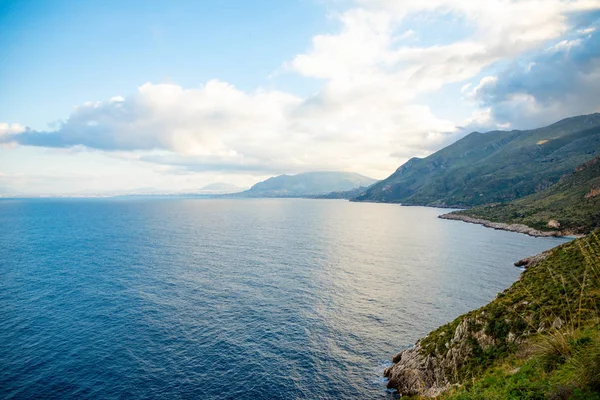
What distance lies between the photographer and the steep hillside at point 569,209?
14100 centimetres

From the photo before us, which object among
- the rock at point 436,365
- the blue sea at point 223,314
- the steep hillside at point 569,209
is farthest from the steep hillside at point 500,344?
the steep hillside at point 569,209

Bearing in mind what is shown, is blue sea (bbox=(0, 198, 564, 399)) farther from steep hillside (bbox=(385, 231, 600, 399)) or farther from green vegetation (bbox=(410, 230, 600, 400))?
green vegetation (bbox=(410, 230, 600, 400))

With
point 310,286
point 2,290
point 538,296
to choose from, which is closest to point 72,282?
point 2,290

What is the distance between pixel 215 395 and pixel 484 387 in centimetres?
3230

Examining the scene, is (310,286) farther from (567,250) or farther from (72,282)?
(72,282)

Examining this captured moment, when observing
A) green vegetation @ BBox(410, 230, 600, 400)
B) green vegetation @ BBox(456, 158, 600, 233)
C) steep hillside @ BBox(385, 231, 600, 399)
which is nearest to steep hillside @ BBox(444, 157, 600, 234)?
green vegetation @ BBox(456, 158, 600, 233)

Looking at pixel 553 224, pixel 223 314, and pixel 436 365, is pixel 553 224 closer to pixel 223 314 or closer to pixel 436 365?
pixel 436 365

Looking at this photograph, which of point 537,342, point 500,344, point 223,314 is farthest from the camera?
point 223,314

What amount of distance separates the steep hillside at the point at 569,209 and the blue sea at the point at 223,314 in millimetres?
38627

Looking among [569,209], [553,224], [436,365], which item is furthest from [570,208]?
[436,365]

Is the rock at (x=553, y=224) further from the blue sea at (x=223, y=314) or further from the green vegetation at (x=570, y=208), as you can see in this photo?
the blue sea at (x=223, y=314)

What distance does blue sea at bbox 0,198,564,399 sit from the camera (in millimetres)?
41750

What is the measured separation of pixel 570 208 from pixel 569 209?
4.43ft

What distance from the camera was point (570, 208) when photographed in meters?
159
